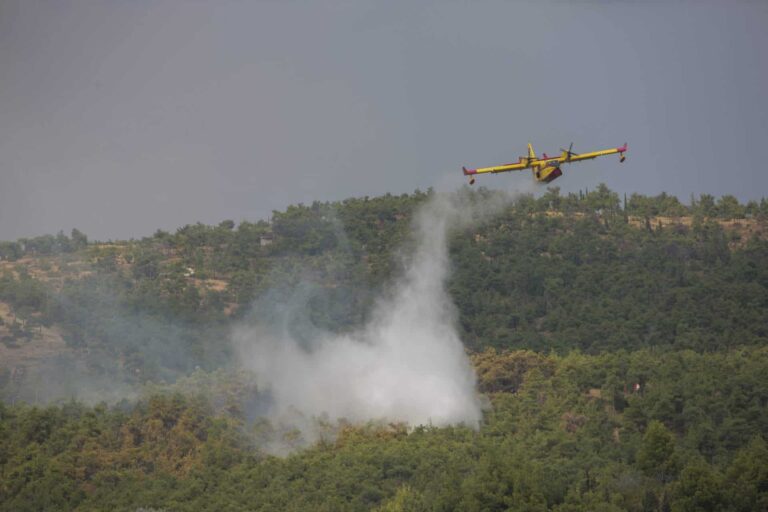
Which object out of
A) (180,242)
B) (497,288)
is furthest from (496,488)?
(180,242)

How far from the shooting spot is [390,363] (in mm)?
122062

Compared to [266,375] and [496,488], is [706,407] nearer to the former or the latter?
[496,488]

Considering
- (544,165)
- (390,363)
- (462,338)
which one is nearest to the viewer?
(544,165)

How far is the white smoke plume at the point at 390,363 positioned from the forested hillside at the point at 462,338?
146cm

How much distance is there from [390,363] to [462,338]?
11802 mm

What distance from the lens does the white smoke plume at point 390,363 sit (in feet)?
375

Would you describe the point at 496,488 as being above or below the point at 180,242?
below

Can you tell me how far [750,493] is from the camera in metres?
92.6

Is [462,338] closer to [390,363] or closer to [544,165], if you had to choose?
[390,363]

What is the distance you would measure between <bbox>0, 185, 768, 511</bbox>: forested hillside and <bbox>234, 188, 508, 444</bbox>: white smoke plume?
4.80ft

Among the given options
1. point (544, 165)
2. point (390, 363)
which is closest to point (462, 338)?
point (390, 363)

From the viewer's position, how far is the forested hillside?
99375mm

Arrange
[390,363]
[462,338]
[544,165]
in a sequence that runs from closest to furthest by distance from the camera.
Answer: [544,165]
[390,363]
[462,338]

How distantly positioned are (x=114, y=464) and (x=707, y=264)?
2037 inches
